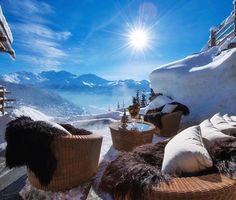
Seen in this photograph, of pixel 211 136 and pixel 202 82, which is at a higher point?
pixel 202 82

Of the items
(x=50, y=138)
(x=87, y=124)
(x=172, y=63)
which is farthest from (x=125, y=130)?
(x=172, y=63)

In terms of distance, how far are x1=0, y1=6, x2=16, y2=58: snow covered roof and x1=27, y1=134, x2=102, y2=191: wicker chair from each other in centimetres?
304

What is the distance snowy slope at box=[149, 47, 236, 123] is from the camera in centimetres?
597

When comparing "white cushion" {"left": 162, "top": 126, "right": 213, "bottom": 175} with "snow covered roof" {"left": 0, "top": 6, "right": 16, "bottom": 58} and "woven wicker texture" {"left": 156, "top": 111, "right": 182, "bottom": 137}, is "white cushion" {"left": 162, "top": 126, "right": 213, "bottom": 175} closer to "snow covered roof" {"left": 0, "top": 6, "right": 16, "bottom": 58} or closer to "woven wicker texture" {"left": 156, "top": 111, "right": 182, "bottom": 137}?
"woven wicker texture" {"left": 156, "top": 111, "right": 182, "bottom": 137}

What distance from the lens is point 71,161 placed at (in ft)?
8.07

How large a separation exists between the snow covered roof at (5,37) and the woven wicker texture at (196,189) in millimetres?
4206

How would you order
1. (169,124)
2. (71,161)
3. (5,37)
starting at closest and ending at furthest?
1. (71,161)
2. (5,37)
3. (169,124)

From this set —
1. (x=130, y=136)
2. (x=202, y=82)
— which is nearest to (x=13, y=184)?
(x=130, y=136)

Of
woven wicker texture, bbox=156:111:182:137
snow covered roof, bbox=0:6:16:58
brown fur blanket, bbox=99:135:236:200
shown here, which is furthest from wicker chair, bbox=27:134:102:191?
snow covered roof, bbox=0:6:16:58

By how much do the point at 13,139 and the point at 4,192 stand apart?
75cm

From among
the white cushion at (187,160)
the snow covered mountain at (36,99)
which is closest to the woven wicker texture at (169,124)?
the white cushion at (187,160)

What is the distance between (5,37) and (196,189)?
460 cm

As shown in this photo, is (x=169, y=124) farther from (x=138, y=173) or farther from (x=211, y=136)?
(x=138, y=173)

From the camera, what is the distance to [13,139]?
87.5 inches
